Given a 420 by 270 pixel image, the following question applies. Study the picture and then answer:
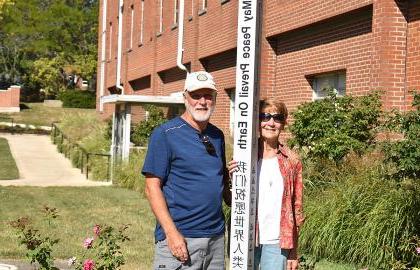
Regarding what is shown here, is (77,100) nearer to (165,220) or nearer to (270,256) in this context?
(270,256)

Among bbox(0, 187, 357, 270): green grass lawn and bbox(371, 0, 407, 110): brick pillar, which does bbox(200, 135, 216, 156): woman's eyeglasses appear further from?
bbox(371, 0, 407, 110): brick pillar

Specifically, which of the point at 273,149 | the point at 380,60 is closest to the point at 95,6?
the point at 380,60

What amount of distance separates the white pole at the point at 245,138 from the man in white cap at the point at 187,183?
125 millimetres

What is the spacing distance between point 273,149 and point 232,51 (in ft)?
50.6

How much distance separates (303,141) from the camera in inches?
460

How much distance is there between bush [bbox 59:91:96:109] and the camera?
55125 mm

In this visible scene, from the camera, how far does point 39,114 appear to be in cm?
5025

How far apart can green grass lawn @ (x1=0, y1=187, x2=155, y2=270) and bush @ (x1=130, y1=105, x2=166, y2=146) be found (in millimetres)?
3115

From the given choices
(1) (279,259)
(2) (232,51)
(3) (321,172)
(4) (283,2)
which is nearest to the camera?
(1) (279,259)

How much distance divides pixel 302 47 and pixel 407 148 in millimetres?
8082

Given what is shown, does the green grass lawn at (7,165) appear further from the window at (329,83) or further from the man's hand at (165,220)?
the man's hand at (165,220)

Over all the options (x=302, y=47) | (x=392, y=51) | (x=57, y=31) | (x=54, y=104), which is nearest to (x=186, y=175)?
(x=392, y=51)

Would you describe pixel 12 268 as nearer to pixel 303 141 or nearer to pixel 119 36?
pixel 303 141

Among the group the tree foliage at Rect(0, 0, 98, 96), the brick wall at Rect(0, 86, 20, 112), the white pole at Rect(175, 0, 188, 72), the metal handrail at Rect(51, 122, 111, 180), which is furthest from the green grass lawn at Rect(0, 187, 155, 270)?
the tree foliage at Rect(0, 0, 98, 96)
